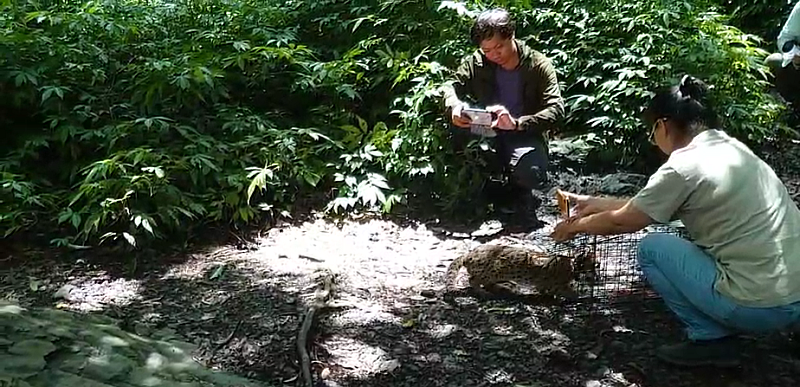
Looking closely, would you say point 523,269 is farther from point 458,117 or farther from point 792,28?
point 792,28

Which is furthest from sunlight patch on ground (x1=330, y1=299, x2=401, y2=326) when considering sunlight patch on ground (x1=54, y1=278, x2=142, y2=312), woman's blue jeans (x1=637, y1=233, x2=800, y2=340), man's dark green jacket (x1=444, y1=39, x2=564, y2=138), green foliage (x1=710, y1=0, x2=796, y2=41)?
green foliage (x1=710, y1=0, x2=796, y2=41)

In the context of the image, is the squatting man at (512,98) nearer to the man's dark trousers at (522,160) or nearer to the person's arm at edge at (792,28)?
the man's dark trousers at (522,160)

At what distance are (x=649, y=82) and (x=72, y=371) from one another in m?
3.63

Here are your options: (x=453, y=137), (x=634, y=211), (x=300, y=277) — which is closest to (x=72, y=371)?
(x=300, y=277)

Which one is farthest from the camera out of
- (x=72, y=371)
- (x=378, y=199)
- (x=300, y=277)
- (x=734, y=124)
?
(x=734, y=124)

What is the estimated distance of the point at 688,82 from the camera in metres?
2.62

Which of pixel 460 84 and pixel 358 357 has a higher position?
pixel 460 84

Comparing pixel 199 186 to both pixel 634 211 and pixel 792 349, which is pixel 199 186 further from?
pixel 792 349

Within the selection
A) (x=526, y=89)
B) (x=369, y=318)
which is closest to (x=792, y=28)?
(x=526, y=89)

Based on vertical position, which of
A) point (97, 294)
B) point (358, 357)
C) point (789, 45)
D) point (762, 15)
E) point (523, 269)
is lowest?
point (358, 357)

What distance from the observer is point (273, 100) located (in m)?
5.04

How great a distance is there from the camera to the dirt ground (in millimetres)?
2844

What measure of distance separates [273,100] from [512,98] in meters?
1.66

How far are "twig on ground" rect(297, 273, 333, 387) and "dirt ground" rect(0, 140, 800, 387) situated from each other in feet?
0.11
